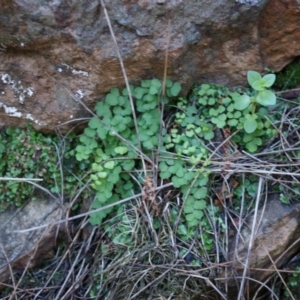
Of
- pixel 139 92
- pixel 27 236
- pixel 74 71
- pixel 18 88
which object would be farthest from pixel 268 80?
pixel 27 236

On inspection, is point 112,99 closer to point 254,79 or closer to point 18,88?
point 18,88

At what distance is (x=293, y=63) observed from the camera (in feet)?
6.47

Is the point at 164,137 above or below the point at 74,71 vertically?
below

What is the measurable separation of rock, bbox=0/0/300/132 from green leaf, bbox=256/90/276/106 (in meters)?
0.17

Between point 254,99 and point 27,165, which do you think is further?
point 27,165

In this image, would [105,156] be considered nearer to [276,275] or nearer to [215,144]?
[215,144]

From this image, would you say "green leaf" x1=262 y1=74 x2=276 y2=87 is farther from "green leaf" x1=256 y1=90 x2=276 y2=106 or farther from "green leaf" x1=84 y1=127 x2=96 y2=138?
"green leaf" x1=84 y1=127 x2=96 y2=138

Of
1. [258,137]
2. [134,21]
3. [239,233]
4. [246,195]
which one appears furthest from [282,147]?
[134,21]

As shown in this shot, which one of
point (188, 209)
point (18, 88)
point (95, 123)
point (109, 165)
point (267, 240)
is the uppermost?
point (18, 88)

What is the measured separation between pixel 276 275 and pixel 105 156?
2.28 ft

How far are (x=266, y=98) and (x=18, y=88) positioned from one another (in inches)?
32.7

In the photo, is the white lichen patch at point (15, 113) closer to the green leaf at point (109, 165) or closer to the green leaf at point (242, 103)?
the green leaf at point (109, 165)

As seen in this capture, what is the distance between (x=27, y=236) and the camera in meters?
1.92

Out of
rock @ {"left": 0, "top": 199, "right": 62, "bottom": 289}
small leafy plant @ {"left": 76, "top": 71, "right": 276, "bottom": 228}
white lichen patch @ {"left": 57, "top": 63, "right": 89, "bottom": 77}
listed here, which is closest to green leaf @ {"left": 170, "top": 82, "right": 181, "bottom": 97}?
small leafy plant @ {"left": 76, "top": 71, "right": 276, "bottom": 228}
